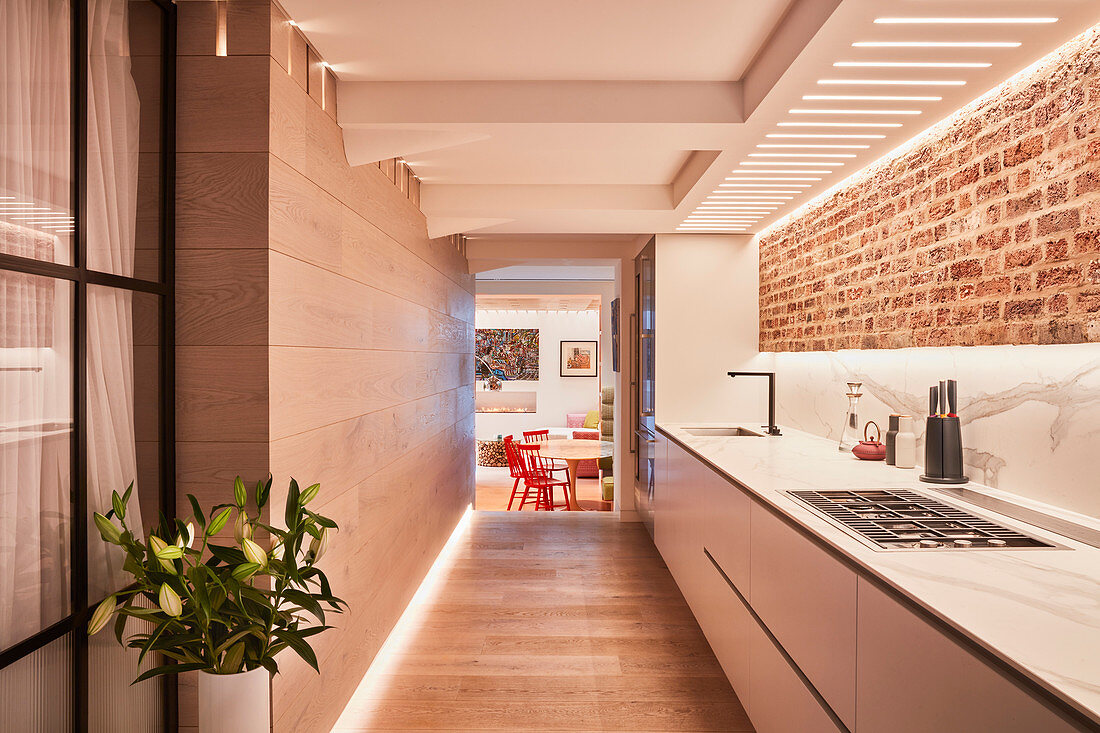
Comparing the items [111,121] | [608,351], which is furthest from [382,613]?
[608,351]

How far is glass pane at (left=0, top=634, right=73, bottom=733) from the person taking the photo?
1.26 metres

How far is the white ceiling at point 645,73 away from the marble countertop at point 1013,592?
1.26 metres

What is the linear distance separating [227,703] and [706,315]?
371cm

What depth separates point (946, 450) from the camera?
2.16m

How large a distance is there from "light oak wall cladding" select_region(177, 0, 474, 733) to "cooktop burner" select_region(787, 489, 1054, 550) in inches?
62.0

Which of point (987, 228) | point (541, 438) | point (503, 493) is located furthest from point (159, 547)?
point (541, 438)

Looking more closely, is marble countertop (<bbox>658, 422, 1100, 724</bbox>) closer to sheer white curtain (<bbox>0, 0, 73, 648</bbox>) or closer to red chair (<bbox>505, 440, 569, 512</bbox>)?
sheer white curtain (<bbox>0, 0, 73, 648</bbox>)

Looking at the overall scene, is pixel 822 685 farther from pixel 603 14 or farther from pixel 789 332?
pixel 789 332

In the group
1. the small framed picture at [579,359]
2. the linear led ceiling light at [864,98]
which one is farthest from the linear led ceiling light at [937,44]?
the small framed picture at [579,359]

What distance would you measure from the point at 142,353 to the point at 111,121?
0.57 metres

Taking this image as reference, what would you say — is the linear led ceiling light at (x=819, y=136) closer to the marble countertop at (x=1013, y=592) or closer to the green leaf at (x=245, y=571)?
the marble countertop at (x=1013, y=592)

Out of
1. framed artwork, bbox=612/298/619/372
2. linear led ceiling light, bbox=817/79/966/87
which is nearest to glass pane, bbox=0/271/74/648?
linear led ceiling light, bbox=817/79/966/87

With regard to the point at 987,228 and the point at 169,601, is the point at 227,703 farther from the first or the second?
the point at 987,228

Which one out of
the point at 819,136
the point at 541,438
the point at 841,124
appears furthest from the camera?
the point at 541,438
